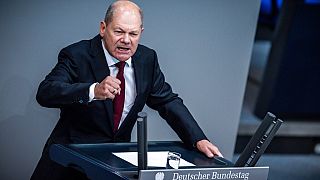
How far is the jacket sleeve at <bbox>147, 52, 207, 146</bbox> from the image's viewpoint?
385cm

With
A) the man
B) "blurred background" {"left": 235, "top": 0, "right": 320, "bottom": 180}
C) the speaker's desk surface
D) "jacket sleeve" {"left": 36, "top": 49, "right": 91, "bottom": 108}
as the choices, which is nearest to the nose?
the man

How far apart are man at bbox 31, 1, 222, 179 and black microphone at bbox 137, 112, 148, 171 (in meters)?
0.59

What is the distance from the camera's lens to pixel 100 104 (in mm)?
3797

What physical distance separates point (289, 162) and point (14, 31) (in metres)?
3.12

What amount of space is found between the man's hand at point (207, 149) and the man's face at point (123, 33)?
1.62 ft

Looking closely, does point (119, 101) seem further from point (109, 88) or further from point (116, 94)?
point (109, 88)

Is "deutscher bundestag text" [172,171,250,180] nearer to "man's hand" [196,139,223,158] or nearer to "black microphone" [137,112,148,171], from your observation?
"black microphone" [137,112,148,171]

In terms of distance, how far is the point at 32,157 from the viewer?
4480mm

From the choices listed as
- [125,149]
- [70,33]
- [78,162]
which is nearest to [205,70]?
[70,33]

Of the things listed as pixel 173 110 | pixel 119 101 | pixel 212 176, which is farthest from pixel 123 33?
pixel 212 176

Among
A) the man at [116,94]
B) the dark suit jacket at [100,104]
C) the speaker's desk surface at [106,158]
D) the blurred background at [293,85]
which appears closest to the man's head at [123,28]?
the man at [116,94]

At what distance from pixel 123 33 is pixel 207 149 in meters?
0.62

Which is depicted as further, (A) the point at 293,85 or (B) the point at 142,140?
(A) the point at 293,85

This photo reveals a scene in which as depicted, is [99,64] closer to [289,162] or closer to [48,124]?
[48,124]
